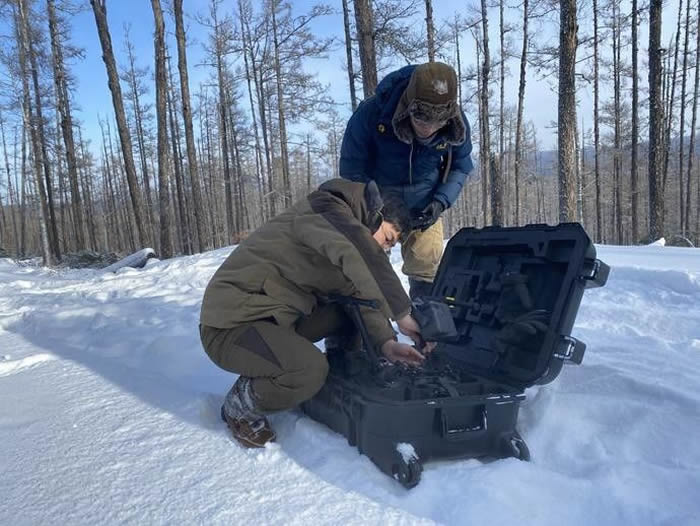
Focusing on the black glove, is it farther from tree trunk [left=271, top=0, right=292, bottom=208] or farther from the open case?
tree trunk [left=271, top=0, right=292, bottom=208]

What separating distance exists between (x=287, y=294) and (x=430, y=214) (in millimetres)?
1285

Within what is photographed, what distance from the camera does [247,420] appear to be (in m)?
2.15

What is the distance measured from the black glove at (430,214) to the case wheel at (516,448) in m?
1.53

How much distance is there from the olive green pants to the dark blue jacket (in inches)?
51.8

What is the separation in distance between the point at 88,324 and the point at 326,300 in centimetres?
330

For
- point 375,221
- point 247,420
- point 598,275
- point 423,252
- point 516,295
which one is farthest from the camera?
point 423,252

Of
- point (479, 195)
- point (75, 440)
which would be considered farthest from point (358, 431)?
point (479, 195)

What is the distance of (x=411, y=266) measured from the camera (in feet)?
11.4

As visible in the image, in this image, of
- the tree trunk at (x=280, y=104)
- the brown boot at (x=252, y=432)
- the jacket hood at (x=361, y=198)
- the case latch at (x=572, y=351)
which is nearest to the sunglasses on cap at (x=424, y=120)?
the jacket hood at (x=361, y=198)

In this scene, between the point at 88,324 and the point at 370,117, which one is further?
the point at 88,324

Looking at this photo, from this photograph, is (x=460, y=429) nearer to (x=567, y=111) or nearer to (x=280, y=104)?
(x=567, y=111)

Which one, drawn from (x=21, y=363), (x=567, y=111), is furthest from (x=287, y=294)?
(x=567, y=111)

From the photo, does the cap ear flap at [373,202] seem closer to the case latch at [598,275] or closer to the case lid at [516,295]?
the case lid at [516,295]

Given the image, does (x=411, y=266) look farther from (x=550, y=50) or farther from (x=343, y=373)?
(x=550, y=50)
